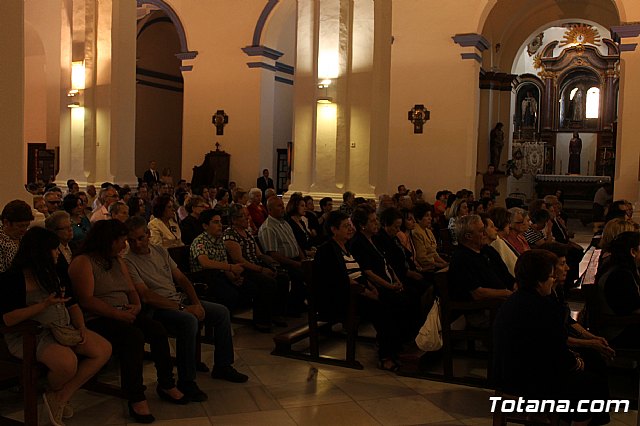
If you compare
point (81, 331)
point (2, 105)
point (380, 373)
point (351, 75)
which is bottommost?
point (380, 373)

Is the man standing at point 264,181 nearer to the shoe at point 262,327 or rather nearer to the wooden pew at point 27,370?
the shoe at point 262,327

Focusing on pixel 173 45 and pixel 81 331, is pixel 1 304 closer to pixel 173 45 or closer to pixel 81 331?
pixel 81 331

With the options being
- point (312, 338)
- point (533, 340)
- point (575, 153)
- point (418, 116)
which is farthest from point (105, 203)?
point (575, 153)

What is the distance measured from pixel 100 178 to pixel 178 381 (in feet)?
26.3

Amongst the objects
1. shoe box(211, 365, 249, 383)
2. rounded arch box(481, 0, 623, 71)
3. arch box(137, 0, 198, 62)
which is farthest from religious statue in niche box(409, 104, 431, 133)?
shoe box(211, 365, 249, 383)

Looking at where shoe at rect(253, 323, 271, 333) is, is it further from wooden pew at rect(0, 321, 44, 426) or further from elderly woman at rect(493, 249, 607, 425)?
elderly woman at rect(493, 249, 607, 425)

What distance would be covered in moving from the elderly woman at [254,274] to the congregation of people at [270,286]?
1 centimetres

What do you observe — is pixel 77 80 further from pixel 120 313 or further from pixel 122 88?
pixel 120 313

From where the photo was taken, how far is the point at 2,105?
18.9 ft

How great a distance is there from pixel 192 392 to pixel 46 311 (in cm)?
108

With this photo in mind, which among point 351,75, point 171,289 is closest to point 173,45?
point 351,75

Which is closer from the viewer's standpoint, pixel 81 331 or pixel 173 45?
pixel 81 331

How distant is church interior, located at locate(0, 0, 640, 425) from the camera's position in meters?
4.65

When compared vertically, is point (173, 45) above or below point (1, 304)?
above
